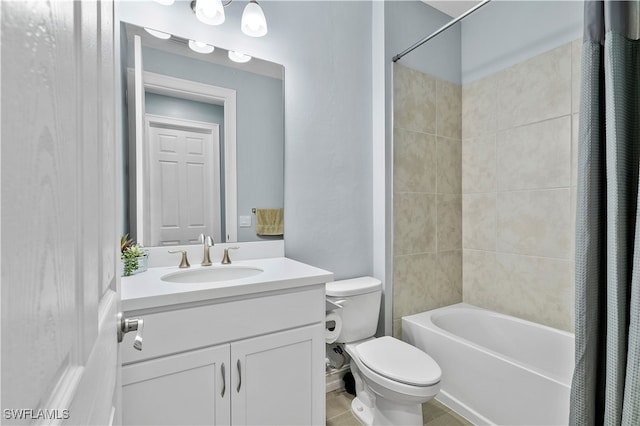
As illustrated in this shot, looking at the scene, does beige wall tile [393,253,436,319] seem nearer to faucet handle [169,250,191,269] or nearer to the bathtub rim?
the bathtub rim

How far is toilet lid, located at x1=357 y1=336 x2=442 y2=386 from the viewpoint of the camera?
1361 millimetres

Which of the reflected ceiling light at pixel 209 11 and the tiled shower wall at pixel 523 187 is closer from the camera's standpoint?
the reflected ceiling light at pixel 209 11

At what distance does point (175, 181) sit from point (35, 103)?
1.38 meters

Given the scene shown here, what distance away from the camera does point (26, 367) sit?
19 centimetres

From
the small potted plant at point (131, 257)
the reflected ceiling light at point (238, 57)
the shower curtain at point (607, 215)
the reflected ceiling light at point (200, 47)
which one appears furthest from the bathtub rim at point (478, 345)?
the reflected ceiling light at point (200, 47)

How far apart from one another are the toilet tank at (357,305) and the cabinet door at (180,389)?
0.74 m

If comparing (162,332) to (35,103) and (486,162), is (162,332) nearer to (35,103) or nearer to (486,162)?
(35,103)

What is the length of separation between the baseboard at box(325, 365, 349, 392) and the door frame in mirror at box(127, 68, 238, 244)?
105 centimetres

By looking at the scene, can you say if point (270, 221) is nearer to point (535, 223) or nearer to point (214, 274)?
point (214, 274)

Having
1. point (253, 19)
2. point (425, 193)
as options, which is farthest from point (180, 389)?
point (425, 193)

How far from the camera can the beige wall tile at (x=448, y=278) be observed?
2217mm

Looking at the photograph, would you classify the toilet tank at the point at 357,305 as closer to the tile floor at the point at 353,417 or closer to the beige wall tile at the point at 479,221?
the tile floor at the point at 353,417

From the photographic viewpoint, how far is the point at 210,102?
1558 mm

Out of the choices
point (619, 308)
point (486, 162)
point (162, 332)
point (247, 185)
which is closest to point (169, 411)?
point (162, 332)
